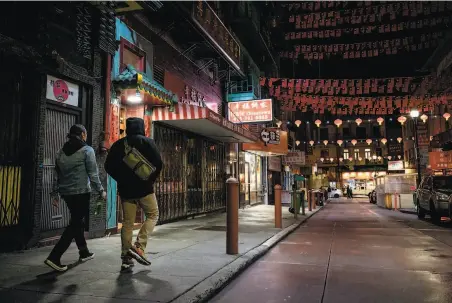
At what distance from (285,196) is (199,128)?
14.7 meters

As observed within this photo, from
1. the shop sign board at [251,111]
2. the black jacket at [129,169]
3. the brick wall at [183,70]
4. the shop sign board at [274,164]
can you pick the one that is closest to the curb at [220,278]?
the black jacket at [129,169]

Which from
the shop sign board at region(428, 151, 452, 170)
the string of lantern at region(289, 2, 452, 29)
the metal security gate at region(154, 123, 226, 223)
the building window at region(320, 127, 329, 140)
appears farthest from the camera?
the building window at region(320, 127, 329, 140)

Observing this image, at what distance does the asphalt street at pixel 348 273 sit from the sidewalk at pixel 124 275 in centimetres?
32

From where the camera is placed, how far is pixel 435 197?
13.5 m

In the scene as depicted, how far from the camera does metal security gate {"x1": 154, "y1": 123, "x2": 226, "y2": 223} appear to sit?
1129cm

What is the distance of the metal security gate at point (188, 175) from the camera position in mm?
11289

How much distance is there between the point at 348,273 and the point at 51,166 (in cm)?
577

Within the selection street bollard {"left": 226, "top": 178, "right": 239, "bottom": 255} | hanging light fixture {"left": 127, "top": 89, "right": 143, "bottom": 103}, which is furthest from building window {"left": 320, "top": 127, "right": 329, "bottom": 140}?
street bollard {"left": 226, "top": 178, "right": 239, "bottom": 255}

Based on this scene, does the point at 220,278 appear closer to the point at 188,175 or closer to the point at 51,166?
the point at 51,166

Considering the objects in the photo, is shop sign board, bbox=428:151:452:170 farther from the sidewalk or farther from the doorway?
the doorway

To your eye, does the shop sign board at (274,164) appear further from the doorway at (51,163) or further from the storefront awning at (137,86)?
the doorway at (51,163)

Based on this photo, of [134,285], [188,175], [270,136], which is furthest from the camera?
[270,136]

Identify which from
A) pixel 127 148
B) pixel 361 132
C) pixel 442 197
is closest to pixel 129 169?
pixel 127 148

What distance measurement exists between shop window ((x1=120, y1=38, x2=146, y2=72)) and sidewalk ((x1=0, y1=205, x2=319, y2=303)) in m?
4.63
